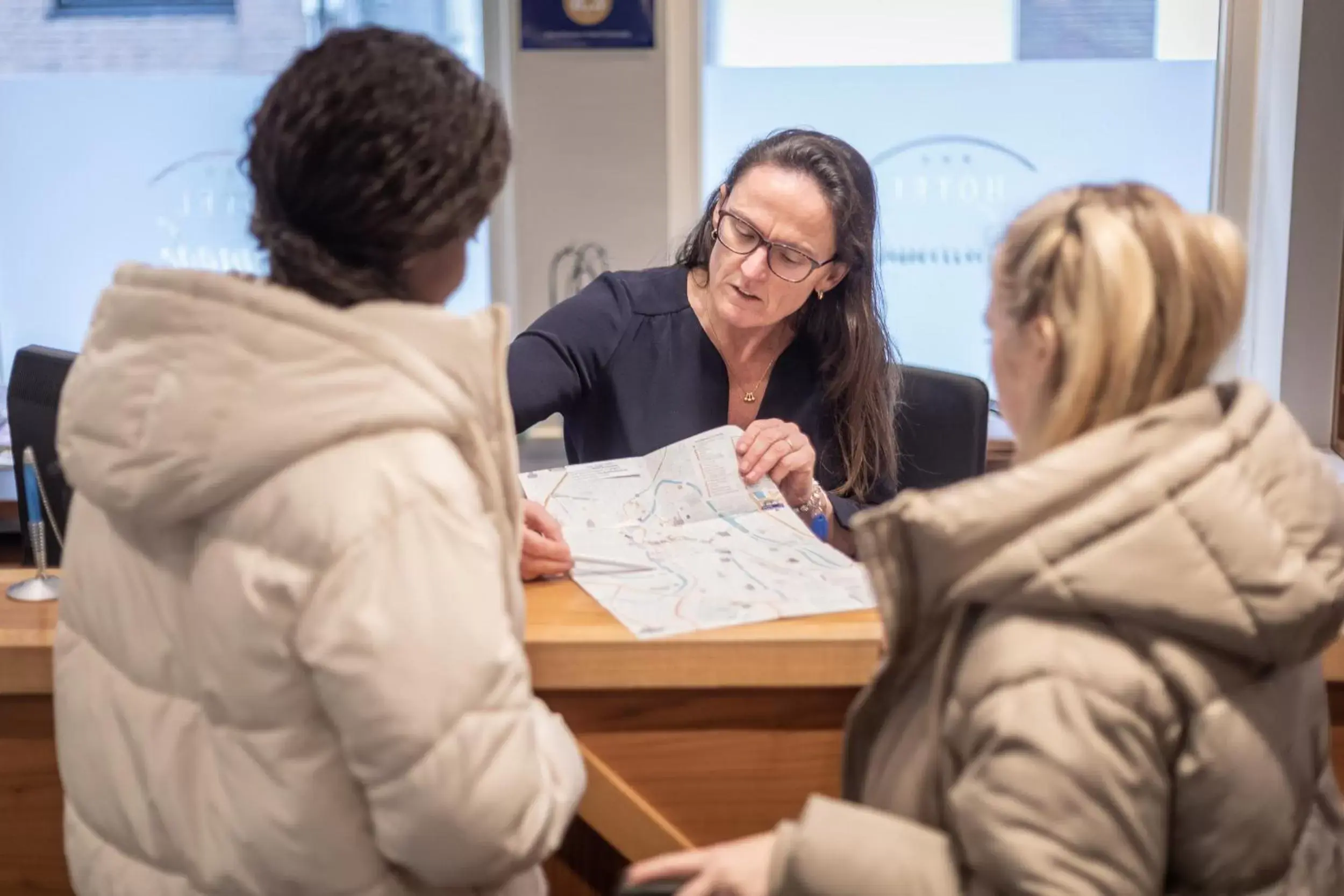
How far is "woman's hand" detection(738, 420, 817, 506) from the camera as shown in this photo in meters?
1.63

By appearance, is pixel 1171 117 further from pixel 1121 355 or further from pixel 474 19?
pixel 1121 355

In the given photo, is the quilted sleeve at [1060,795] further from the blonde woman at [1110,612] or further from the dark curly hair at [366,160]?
the dark curly hair at [366,160]

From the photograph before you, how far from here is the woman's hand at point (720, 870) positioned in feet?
3.03

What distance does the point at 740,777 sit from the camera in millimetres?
1230

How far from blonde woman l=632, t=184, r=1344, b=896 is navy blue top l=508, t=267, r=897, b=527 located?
107 cm

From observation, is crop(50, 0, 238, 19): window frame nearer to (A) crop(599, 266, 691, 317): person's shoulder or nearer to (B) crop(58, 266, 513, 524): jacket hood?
(A) crop(599, 266, 691, 317): person's shoulder

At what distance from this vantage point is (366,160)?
34.1 inches

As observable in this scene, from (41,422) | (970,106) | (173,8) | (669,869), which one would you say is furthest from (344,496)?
(173,8)

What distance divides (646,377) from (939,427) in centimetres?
54

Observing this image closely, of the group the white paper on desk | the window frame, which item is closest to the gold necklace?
the white paper on desk

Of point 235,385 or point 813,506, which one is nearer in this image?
point 235,385

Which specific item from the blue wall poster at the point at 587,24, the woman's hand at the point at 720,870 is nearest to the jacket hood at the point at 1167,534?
the woman's hand at the point at 720,870

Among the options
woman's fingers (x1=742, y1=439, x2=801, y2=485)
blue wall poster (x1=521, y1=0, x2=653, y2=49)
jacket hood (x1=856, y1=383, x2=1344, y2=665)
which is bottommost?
woman's fingers (x1=742, y1=439, x2=801, y2=485)

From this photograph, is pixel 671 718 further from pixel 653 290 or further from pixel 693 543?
pixel 653 290
